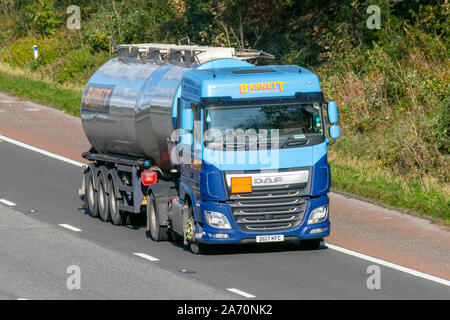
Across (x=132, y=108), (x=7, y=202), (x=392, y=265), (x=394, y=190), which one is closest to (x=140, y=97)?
(x=132, y=108)

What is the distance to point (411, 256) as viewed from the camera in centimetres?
1647

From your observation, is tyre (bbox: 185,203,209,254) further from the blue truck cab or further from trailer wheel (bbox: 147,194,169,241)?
trailer wheel (bbox: 147,194,169,241)

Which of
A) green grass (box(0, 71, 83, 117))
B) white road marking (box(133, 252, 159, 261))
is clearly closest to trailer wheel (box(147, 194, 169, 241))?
white road marking (box(133, 252, 159, 261))

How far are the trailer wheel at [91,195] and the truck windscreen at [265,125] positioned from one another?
5.51 meters

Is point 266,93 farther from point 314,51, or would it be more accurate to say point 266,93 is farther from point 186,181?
point 314,51

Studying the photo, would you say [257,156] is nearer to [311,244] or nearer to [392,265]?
[311,244]

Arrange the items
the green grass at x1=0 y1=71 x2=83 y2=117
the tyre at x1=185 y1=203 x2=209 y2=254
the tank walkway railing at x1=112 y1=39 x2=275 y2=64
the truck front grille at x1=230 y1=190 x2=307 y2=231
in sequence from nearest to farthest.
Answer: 1. the truck front grille at x1=230 y1=190 x2=307 y2=231
2. the tyre at x1=185 y1=203 x2=209 y2=254
3. the tank walkway railing at x1=112 y1=39 x2=275 y2=64
4. the green grass at x1=0 y1=71 x2=83 y2=117

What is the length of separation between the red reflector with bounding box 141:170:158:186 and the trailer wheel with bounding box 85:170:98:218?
2429 mm

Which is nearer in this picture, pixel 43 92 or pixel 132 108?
pixel 132 108

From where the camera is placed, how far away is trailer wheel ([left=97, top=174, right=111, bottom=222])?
20125mm

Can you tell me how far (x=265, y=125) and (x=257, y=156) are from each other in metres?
0.57

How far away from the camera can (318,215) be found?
16.3 m
